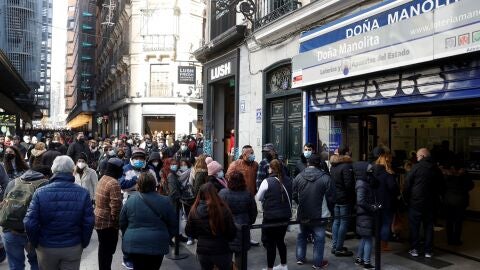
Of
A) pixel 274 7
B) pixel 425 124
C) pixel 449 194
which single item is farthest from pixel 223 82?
pixel 449 194

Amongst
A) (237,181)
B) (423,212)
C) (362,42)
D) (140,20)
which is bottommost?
(423,212)

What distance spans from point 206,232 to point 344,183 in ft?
11.0

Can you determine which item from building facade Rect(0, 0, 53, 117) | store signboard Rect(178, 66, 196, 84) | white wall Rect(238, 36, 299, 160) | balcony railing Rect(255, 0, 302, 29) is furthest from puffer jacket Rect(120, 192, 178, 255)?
building facade Rect(0, 0, 53, 117)

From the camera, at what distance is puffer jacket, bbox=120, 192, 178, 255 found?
15.9ft

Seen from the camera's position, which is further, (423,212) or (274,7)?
(274,7)

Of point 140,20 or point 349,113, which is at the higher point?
point 140,20

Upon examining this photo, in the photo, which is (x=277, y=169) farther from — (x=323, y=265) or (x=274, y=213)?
(x=323, y=265)

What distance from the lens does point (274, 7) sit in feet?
41.9

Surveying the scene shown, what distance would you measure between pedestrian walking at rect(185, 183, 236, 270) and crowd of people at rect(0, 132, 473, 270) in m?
0.01

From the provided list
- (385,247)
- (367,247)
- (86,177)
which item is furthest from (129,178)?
(385,247)

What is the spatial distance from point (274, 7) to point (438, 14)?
6644mm

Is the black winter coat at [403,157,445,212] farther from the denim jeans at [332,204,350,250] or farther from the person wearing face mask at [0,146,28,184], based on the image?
the person wearing face mask at [0,146,28,184]

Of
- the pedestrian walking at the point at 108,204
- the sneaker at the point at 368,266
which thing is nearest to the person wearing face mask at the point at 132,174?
the pedestrian walking at the point at 108,204

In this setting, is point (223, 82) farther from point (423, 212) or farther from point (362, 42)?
point (423, 212)
